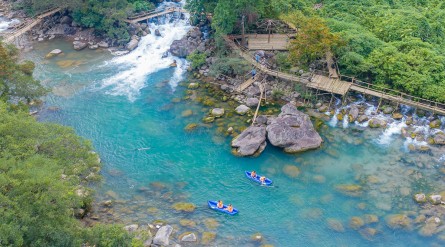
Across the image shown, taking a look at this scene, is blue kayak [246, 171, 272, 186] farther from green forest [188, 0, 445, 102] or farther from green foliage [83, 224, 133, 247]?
green forest [188, 0, 445, 102]

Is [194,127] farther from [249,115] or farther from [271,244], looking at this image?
[271,244]

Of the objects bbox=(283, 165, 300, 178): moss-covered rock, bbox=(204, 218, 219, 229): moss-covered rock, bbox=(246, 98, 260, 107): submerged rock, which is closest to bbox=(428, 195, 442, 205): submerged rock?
bbox=(283, 165, 300, 178): moss-covered rock

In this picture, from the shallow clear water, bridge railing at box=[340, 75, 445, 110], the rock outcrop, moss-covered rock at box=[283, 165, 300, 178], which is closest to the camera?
the shallow clear water

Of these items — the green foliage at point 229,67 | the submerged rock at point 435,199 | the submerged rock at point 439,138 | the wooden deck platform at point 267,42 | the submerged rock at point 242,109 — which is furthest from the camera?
the wooden deck platform at point 267,42

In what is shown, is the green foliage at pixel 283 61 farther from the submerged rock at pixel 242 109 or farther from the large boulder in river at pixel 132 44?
the large boulder in river at pixel 132 44

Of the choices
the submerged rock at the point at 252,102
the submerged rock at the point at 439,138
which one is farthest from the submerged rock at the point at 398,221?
the submerged rock at the point at 252,102
